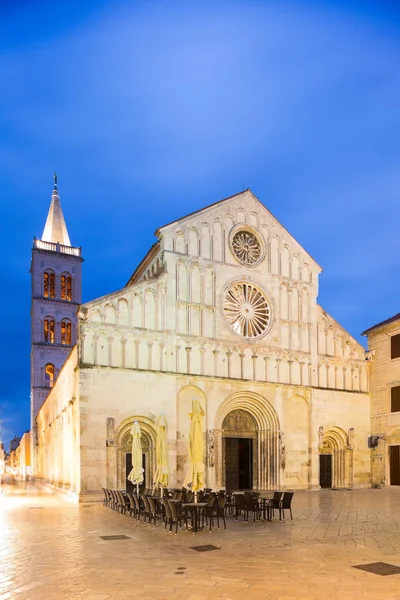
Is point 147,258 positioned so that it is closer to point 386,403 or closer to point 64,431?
point 64,431

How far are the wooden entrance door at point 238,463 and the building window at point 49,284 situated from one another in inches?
1337

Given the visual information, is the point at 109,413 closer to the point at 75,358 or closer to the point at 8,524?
the point at 75,358

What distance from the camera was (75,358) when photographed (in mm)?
27469

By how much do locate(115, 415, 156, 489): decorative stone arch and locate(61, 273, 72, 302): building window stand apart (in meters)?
34.7

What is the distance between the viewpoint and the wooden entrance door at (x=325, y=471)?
3325 centimetres

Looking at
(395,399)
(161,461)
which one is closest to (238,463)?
(395,399)

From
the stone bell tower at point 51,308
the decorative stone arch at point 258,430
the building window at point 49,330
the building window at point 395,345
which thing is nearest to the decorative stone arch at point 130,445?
the decorative stone arch at point 258,430

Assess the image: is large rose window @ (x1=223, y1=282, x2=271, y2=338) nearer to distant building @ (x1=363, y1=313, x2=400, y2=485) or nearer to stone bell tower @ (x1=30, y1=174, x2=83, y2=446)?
distant building @ (x1=363, y1=313, x2=400, y2=485)

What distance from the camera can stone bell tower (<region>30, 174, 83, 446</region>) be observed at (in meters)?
56.7

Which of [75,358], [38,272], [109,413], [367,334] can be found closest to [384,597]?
[109,413]

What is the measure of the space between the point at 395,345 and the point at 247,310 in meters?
9.80

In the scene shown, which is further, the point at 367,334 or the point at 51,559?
the point at 367,334

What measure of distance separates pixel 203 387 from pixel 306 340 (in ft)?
25.8

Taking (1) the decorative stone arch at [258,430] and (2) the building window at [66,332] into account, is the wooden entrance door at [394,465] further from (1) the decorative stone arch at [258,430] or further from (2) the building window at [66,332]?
(2) the building window at [66,332]
